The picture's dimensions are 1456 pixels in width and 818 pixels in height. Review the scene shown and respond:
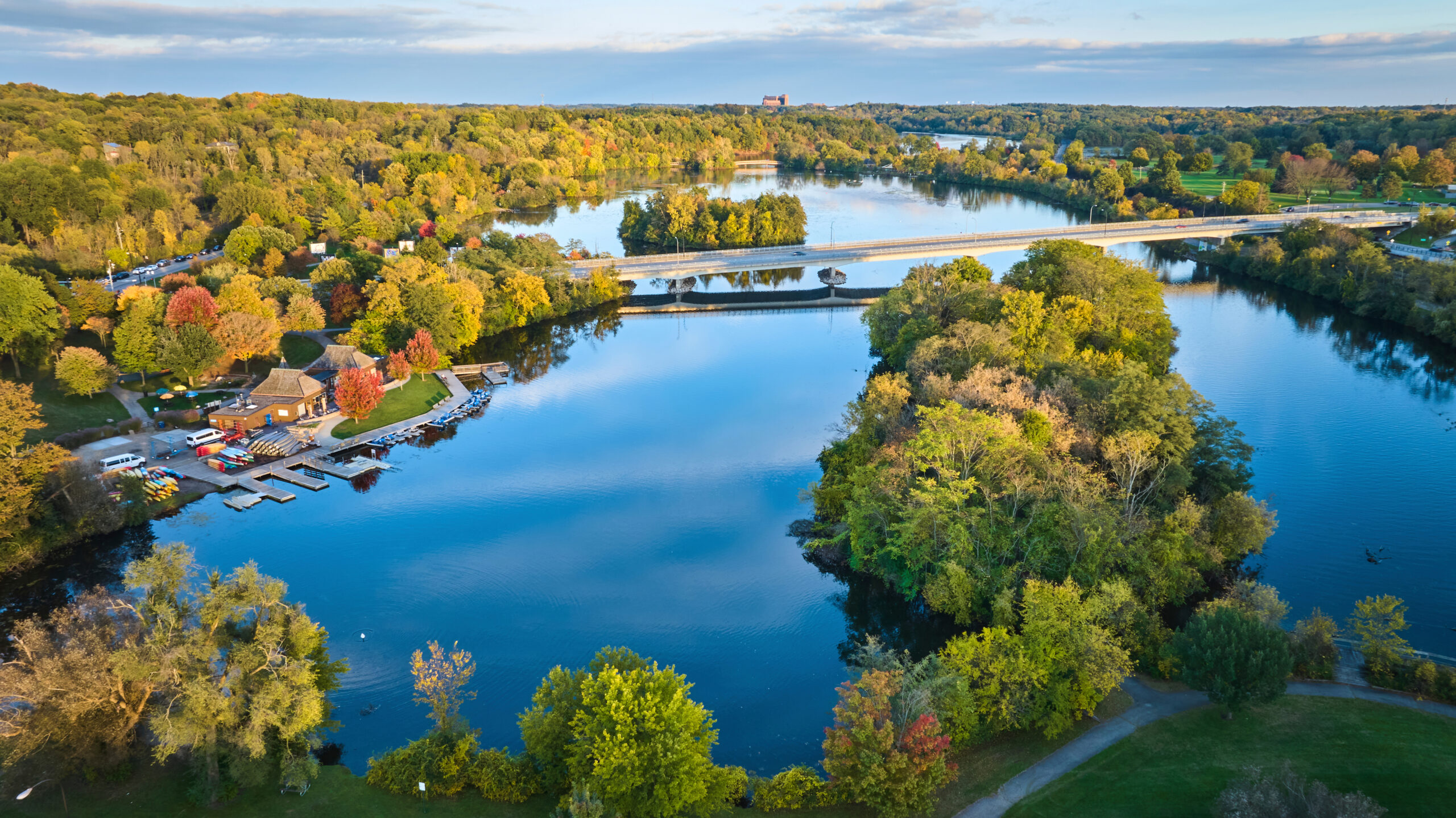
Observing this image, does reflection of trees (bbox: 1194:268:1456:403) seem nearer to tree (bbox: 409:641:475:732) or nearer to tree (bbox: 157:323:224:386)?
tree (bbox: 409:641:475:732)

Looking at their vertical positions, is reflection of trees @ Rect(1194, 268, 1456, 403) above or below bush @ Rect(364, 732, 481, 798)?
above

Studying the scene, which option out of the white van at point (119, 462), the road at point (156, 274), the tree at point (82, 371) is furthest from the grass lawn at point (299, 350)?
the road at point (156, 274)

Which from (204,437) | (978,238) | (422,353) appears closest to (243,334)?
(422,353)


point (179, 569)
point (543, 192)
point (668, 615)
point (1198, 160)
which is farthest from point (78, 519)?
point (1198, 160)

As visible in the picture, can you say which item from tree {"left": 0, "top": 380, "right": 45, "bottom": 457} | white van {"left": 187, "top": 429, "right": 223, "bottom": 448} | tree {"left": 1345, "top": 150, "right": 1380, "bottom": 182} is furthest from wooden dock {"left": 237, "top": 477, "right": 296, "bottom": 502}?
tree {"left": 1345, "top": 150, "right": 1380, "bottom": 182}

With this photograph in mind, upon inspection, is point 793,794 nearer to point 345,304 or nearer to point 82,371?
point 82,371

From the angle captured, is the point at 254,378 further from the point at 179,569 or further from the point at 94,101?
the point at 94,101
